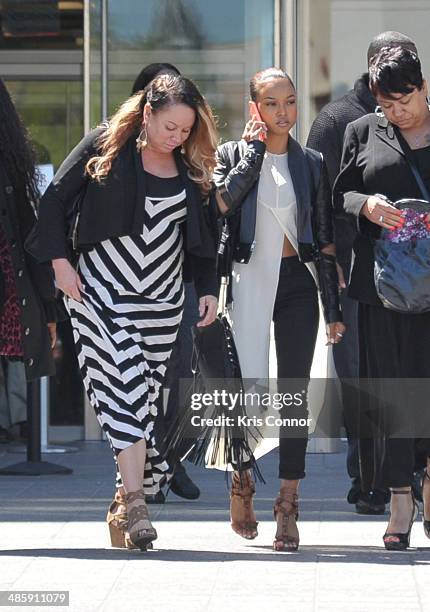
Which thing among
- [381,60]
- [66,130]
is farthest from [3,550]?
[66,130]

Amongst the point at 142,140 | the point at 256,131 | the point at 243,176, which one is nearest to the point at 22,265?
the point at 142,140

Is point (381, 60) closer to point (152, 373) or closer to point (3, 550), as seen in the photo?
point (152, 373)

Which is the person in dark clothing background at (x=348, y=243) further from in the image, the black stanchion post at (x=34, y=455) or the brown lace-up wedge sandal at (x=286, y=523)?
the black stanchion post at (x=34, y=455)

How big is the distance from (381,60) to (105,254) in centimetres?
127

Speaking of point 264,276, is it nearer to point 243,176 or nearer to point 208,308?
point 208,308

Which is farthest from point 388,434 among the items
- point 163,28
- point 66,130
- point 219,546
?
point 66,130

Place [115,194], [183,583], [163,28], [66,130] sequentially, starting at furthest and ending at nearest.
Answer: [66,130] → [163,28] → [115,194] → [183,583]

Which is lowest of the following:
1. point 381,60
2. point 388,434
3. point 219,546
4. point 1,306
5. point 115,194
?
point 219,546

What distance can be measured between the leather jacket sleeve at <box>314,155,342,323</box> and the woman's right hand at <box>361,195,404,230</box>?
0.94ft

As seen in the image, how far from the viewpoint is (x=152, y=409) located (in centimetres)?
608

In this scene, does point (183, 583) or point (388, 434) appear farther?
point (388, 434)

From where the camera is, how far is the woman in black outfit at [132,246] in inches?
232

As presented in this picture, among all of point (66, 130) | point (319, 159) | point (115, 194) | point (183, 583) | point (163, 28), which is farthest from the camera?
point (66, 130)

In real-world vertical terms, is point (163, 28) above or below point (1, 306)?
above
